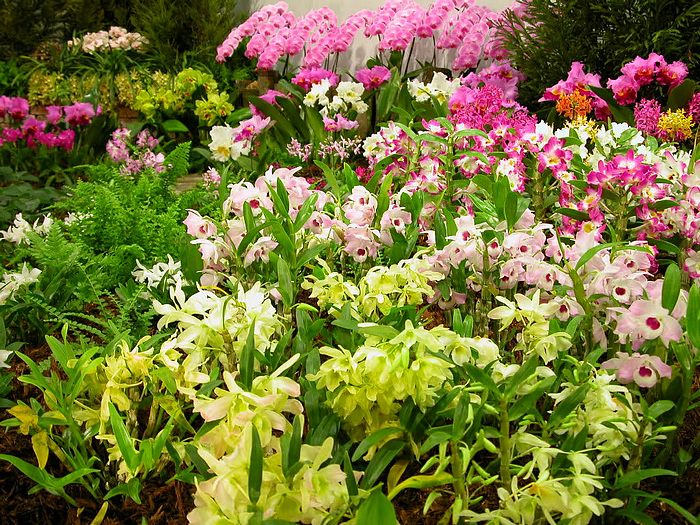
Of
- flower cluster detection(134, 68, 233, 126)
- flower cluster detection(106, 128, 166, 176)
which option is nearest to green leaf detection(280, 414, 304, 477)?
flower cluster detection(106, 128, 166, 176)

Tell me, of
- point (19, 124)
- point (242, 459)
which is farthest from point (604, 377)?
point (19, 124)

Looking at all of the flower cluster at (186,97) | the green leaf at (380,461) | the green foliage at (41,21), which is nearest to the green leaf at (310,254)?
the green leaf at (380,461)

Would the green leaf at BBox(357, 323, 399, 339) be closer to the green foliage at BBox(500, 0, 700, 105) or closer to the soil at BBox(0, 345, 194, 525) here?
the soil at BBox(0, 345, 194, 525)

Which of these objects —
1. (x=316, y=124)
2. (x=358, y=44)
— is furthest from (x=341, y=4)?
(x=316, y=124)

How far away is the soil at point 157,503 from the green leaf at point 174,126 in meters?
5.08

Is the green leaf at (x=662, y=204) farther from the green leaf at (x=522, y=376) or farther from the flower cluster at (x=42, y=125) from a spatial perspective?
the flower cluster at (x=42, y=125)

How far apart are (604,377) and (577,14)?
311cm

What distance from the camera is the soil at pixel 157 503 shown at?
1386mm

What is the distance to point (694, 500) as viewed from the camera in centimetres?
140

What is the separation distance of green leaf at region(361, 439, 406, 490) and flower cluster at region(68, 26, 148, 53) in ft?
22.3

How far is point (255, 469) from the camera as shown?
1070 mm

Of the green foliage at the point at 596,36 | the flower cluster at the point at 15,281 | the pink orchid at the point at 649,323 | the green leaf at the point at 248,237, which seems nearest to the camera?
the pink orchid at the point at 649,323

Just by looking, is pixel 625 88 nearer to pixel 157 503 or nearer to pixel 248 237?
pixel 248 237

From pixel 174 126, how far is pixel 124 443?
5390mm
